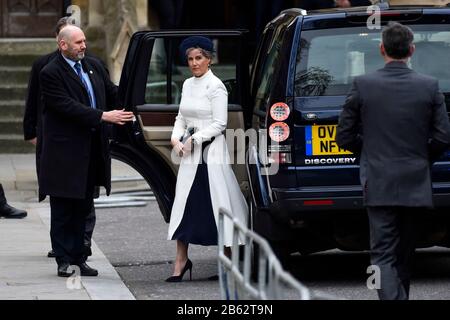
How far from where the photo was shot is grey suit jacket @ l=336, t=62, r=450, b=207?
8.21 meters

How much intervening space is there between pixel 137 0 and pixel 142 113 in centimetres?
1140

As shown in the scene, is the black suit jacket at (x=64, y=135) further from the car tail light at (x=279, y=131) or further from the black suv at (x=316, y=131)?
the car tail light at (x=279, y=131)

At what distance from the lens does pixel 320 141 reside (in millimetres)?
9898

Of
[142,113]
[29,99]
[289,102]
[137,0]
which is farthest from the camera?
[137,0]

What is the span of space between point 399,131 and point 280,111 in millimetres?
1862

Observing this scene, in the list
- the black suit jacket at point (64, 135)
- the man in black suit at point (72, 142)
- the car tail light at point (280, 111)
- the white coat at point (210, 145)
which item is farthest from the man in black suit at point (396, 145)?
the black suit jacket at point (64, 135)

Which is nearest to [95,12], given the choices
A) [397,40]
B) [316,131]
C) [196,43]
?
[196,43]

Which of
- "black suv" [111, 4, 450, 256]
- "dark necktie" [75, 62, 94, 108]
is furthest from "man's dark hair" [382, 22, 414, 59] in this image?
"dark necktie" [75, 62, 94, 108]

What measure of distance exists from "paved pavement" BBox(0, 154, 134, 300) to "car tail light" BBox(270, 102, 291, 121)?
1.58 m

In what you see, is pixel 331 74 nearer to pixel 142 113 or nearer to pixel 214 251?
pixel 142 113

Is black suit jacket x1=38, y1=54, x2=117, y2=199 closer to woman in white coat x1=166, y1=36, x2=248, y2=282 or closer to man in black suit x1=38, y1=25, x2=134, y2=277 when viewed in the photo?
man in black suit x1=38, y1=25, x2=134, y2=277

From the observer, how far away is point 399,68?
831cm

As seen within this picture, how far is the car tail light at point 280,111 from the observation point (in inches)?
392
